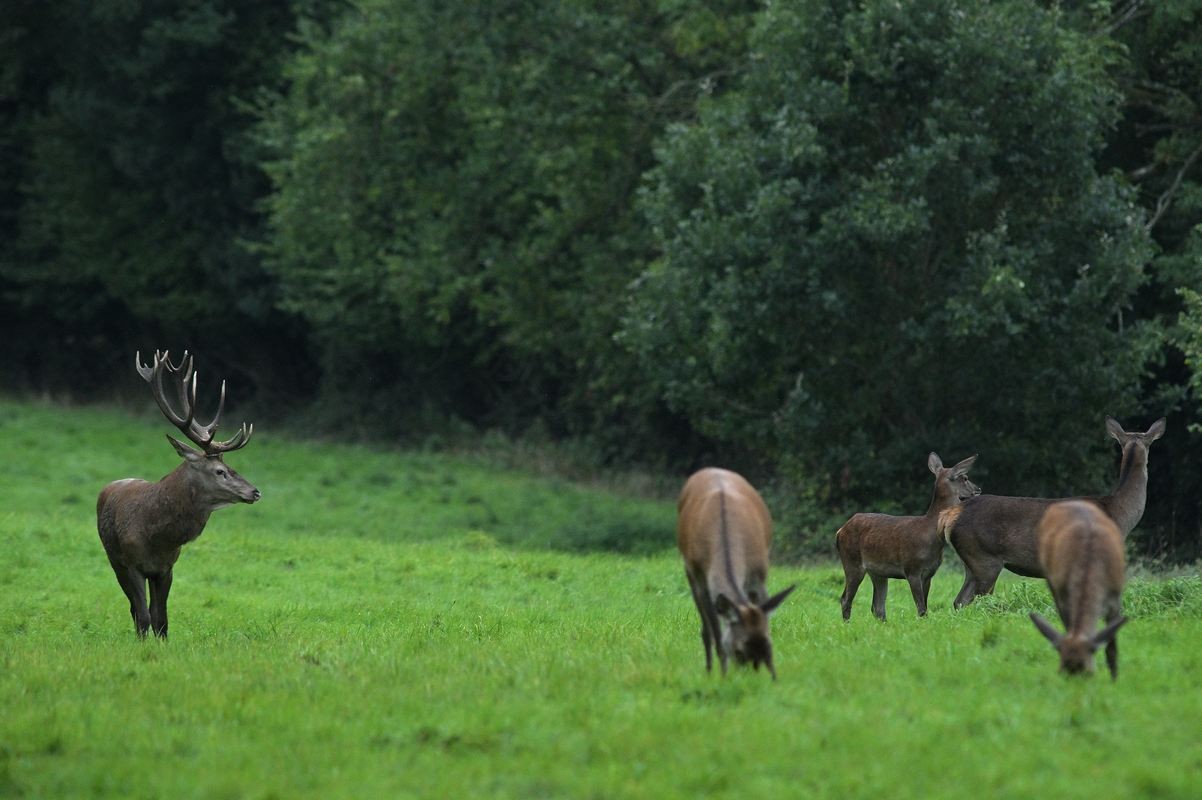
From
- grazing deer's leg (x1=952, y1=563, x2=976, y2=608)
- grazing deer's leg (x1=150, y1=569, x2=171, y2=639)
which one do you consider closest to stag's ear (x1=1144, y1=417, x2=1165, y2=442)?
grazing deer's leg (x1=952, y1=563, x2=976, y2=608)

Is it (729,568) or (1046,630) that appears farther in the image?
(729,568)

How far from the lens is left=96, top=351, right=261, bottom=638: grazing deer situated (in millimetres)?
13359

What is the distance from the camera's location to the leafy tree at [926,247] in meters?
21.2

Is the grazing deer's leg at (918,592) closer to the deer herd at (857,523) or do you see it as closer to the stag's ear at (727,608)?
the deer herd at (857,523)

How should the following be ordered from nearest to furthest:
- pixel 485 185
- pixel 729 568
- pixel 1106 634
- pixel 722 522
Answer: pixel 1106 634 < pixel 729 568 < pixel 722 522 < pixel 485 185

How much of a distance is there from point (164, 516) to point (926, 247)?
12.0m

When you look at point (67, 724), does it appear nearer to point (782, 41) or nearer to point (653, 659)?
point (653, 659)

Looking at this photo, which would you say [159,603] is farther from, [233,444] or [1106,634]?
[1106,634]

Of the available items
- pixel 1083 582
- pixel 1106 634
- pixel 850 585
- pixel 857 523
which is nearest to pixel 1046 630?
pixel 1106 634

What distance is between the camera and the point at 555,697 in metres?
9.34

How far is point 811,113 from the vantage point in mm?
22031

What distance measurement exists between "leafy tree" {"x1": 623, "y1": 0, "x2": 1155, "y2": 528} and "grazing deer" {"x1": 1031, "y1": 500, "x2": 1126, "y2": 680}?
35.5ft

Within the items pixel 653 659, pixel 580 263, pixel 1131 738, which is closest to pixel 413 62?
pixel 580 263

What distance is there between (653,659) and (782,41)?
1387 centimetres
